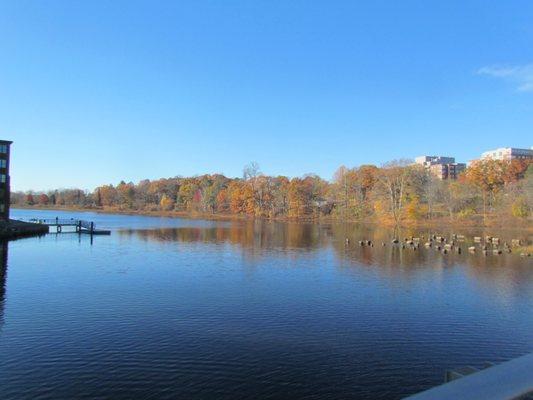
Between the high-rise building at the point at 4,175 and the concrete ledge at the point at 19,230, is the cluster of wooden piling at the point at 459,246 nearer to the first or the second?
the concrete ledge at the point at 19,230

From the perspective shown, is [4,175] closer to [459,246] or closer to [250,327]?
[250,327]

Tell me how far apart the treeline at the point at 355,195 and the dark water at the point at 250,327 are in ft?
173

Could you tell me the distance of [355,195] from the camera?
102m

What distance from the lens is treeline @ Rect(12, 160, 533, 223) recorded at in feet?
271

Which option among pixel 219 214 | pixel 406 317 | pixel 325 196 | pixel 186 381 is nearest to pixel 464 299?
pixel 406 317

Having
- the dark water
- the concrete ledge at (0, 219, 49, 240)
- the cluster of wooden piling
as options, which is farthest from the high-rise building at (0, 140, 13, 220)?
the cluster of wooden piling

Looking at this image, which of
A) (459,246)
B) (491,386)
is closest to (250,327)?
(491,386)

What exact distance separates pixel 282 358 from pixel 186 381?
10.2 feet

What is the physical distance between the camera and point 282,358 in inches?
523

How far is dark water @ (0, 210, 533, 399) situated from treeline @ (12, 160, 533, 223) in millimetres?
52624

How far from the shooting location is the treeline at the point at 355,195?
82500 millimetres

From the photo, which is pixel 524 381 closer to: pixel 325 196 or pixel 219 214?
pixel 325 196

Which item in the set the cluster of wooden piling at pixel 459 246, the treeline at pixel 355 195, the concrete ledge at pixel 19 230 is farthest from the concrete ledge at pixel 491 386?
the treeline at pixel 355 195

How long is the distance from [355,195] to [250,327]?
290 ft
